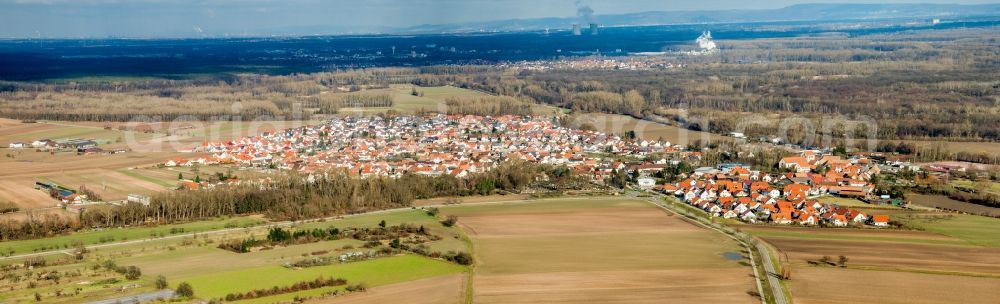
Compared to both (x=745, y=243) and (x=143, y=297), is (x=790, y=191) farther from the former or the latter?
(x=143, y=297)

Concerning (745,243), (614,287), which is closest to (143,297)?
(614,287)

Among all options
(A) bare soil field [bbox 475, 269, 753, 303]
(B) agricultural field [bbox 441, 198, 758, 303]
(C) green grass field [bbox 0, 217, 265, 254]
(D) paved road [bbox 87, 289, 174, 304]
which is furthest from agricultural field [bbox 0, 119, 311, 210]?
(A) bare soil field [bbox 475, 269, 753, 303]

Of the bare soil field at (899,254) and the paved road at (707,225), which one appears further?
the bare soil field at (899,254)

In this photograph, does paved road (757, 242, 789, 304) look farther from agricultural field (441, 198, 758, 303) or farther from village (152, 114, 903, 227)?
village (152, 114, 903, 227)

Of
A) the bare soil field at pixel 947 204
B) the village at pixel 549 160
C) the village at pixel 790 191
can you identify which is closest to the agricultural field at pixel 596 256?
the village at pixel 790 191

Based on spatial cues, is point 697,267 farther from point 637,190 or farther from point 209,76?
point 209,76

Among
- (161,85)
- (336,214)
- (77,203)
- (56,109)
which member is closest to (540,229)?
(336,214)

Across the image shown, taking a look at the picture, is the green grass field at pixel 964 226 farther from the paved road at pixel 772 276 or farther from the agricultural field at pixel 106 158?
the agricultural field at pixel 106 158

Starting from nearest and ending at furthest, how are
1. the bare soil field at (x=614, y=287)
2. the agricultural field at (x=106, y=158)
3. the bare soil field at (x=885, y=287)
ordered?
the bare soil field at (x=885, y=287), the bare soil field at (x=614, y=287), the agricultural field at (x=106, y=158)
